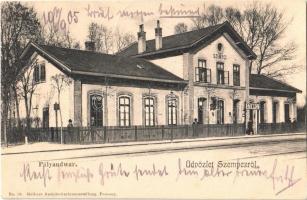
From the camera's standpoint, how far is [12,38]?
61.5 feet

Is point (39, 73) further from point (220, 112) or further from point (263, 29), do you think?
point (220, 112)

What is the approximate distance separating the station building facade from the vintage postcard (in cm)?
7

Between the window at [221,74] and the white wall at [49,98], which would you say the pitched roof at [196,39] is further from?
the white wall at [49,98]

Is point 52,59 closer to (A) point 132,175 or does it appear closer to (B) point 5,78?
(B) point 5,78

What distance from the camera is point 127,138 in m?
22.9

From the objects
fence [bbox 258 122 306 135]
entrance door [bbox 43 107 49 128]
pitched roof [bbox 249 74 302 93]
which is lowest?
fence [bbox 258 122 306 135]

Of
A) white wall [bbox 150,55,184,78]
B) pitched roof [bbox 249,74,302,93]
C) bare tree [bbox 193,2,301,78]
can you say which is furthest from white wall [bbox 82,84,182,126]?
pitched roof [bbox 249,74,302,93]

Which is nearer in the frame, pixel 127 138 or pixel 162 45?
pixel 127 138

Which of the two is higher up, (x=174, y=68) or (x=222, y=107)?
(x=174, y=68)

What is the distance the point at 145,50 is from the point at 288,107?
11.9 m

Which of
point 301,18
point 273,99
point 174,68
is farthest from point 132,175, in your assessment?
point 273,99

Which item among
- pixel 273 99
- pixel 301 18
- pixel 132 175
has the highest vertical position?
pixel 301 18

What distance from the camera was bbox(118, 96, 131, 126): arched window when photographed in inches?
955

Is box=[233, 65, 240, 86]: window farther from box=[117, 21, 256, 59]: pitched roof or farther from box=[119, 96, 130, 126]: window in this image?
box=[119, 96, 130, 126]: window
